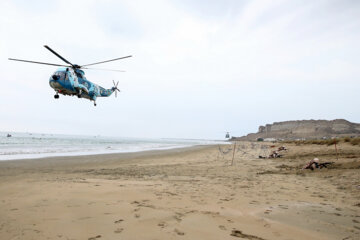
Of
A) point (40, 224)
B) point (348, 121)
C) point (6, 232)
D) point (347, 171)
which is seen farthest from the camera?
point (348, 121)

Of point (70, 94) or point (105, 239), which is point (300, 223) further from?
point (70, 94)

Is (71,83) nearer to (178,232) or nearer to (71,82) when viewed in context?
(71,82)

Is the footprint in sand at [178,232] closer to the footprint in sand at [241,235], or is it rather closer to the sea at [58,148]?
the footprint in sand at [241,235]

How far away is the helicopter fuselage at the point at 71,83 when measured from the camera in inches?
682

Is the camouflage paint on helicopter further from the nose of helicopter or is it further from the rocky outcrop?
the rocky outcrop

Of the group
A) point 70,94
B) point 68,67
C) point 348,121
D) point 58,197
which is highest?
point 348,121

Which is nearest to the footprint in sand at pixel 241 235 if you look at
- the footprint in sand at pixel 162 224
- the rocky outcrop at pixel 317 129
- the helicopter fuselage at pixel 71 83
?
the footprint in sand at pixel 162 224

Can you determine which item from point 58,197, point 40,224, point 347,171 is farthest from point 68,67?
point 347,171

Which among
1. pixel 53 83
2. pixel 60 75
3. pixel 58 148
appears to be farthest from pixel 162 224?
pixel 58 148

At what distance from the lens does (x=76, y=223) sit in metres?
3.60

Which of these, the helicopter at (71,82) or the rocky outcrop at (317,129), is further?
the rocky outcrop at (317,129)

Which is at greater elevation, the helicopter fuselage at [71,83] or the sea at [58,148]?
the helicopter fuselage at [71,83]

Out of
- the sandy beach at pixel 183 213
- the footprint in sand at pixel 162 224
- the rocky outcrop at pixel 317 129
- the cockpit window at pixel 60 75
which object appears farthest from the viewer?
the rocky outcrop at pixel 317 129

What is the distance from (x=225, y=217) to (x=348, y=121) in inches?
7187
